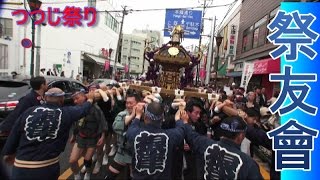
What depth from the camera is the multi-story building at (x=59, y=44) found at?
27.3 metres

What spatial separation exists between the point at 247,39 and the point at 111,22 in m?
26.3

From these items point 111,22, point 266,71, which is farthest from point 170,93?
point 111,22

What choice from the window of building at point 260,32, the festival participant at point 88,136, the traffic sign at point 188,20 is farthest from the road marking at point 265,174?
the traffic sign at point 188,20

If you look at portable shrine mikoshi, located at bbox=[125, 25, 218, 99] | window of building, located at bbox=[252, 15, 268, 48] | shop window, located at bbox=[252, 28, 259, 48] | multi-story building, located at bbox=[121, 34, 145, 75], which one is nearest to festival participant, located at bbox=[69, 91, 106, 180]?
portable shrine mikoshi, located at bbox=[125, 25, 218, 99]

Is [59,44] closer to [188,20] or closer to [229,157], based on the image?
[188,20]

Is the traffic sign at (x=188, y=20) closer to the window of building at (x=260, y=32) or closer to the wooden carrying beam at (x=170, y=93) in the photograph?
the window of building at (x=260, y=32)

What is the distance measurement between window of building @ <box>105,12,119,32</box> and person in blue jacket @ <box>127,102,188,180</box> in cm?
3719

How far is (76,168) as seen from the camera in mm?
5508

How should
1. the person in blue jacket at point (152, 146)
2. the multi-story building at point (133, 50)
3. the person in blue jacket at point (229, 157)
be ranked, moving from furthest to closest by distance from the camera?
1. the multi-story building at point (133, 50)
2. the person in blue jacket at point (152, 146)
3. the person in blue jacket at point (229, 157)

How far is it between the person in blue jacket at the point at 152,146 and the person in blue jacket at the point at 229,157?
17.4 inches

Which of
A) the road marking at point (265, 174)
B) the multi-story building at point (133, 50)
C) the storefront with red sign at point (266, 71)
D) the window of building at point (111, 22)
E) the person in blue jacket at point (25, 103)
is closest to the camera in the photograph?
the person in blue jacket at point (25, 103)

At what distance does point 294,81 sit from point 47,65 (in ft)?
99.4

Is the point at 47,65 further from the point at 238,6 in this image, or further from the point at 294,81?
the point at 294,81

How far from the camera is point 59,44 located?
31.4 m
